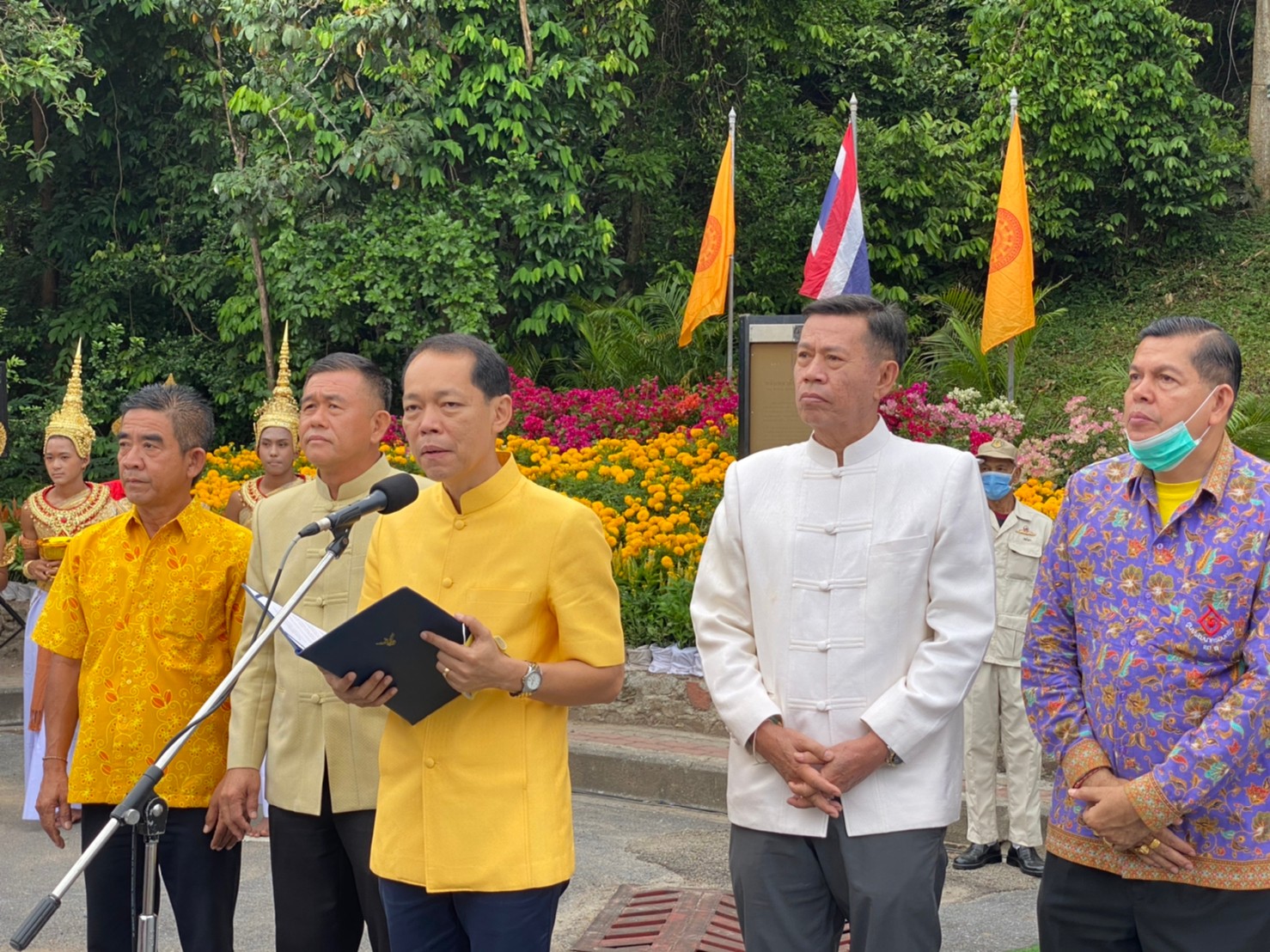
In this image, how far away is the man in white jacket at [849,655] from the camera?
137 inches

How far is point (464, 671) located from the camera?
324cm

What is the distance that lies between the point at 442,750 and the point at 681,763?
504cm

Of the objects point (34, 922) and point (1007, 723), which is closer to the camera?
point (34, 922)

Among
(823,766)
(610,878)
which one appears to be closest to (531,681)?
(823,766)

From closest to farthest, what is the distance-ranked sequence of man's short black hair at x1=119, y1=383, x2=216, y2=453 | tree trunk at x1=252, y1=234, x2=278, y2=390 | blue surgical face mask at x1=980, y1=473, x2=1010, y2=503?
man's short black hair at x1=119, y1=383, x2=216, y2=453 → blue surgical face mask at x1=980, y1=473, x2=1010, y2=503 → tree trunk at x1=252, y1=234, x2=278, y2=390

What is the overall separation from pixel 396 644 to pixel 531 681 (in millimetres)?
326

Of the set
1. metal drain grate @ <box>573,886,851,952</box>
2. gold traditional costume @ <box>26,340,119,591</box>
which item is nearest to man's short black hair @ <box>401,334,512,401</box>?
metal drain grate @ <box>573,886,851,952</box>

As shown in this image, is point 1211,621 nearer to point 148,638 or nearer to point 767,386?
point 148,638

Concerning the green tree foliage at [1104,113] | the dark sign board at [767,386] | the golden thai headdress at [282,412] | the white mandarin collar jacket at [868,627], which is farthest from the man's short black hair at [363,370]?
the green tree foliage at [1104,113]

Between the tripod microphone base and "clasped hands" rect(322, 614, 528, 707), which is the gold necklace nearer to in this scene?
"clasped hands" rect(322, 614, 528, 707)

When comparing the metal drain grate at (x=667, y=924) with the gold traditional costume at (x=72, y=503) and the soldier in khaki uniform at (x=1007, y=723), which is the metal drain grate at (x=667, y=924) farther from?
the gold traditional costume at (x=72, y=503)

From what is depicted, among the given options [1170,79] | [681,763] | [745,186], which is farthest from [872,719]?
[1170,79]

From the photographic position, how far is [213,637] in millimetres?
4418

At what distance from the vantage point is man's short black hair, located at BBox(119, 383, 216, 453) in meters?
4.37
